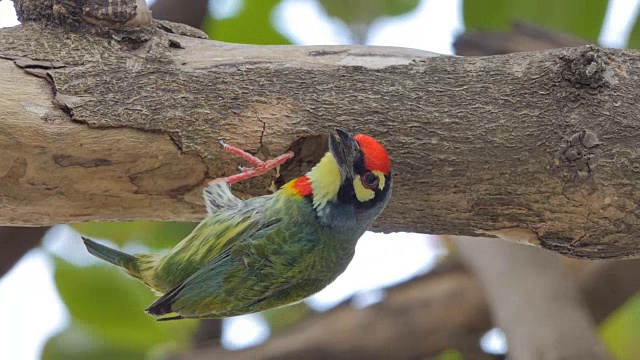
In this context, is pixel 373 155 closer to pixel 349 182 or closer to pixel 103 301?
pixel 349 182

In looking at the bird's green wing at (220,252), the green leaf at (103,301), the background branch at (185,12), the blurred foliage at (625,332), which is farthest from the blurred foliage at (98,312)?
the blurred foliage at (625,332)

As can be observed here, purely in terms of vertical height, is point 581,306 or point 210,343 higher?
point 581,306

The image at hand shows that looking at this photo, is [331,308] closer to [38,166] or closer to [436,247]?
[436,247]

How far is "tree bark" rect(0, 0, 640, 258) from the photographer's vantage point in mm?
2084

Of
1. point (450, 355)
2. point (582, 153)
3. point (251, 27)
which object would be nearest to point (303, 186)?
point (582, 153)

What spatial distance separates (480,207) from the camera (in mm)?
2184

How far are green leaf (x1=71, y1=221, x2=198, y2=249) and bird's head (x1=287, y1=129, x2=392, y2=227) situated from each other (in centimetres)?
187

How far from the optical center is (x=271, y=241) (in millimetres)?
2250

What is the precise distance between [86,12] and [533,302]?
241 centimetres

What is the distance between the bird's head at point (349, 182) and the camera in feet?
6.61

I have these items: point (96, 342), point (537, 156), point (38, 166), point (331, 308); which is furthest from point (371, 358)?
point (38, 166)

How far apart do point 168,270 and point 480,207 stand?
98cm

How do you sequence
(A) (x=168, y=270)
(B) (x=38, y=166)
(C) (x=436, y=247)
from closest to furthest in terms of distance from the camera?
(B) (x=38, y=166) < (A) (x=168, y=270) < (C) (x=436, y=247)

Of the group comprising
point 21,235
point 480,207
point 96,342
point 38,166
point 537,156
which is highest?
point 537,156
